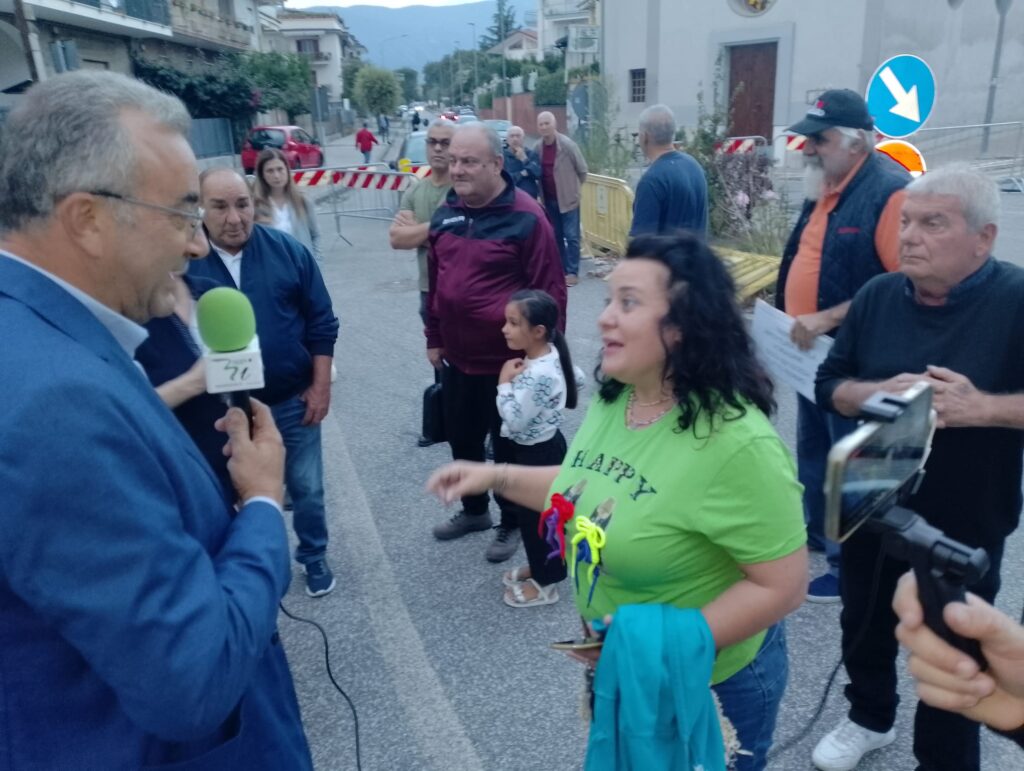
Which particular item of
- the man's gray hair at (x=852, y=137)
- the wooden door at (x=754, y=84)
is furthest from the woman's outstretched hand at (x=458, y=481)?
the wooden door at (x=754, y=84)

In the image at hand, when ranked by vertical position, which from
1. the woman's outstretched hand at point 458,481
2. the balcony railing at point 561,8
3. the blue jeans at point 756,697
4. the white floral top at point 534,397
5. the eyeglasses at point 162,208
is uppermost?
the balcony railing at point 561,8

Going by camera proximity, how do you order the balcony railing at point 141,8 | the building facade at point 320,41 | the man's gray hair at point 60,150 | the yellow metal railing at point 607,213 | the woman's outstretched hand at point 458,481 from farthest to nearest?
1. the building facade at point 320,41
2. the balcony railing at point 141,8
3. the yellow metal railing at point 607,213
4. the woman's outstretched hand at point 458,481
5. the man's gray hair at point 60,150

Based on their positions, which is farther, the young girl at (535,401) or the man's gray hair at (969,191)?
the young girl at (535,401)

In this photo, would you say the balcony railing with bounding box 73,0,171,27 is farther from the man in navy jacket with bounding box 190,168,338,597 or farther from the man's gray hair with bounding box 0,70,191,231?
the man's gray hair with bounding box 0,70,191,231

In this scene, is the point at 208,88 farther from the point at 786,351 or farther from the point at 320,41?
the point at 320,41

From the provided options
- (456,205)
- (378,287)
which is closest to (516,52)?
(378,287)

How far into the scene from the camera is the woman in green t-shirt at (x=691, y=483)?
1695 mm

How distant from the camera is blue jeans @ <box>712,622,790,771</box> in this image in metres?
1.93

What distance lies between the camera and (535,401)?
3463 mm

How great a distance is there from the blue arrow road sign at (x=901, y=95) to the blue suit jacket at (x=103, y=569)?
16.8 ft

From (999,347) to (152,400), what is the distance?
2.18m

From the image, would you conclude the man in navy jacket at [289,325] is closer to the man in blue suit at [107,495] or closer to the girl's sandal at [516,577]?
the girl's sandal at [516,577]

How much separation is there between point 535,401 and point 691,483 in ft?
5.85

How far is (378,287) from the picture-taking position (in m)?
10.2
